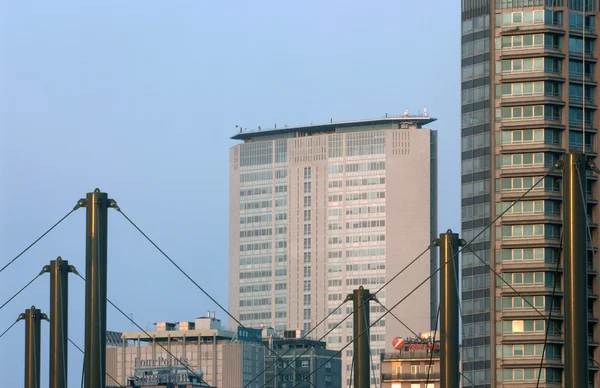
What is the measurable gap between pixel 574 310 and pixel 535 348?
293ft

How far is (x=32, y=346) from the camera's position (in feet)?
263

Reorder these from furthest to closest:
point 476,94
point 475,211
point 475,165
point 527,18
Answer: point 476,94 < point 475,211 < point 475,165 < point 527,18

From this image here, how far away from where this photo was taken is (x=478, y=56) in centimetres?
13912

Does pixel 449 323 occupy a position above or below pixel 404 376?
above

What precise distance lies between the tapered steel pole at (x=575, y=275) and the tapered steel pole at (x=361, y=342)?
23.5 meters

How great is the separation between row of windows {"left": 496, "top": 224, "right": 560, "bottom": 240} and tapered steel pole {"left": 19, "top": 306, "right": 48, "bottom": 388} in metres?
60.4

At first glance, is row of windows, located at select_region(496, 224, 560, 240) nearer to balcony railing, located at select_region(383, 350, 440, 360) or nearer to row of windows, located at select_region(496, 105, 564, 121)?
row of windows, located at select_region(496, 105, 564, 121)

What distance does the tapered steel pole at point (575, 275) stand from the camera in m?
43.2

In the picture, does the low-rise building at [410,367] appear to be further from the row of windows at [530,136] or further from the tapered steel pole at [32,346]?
the tapered steel pole at [32,346]

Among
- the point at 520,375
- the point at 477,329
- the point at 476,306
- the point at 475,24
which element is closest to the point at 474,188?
the point at 476,306

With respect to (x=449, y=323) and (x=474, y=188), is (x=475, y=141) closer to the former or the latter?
(x=474, y=188)

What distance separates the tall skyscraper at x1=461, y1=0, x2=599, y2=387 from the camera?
133000 millimetres

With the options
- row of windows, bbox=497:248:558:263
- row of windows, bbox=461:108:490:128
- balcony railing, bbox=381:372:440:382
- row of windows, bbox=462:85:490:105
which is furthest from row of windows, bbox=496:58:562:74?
balcony railing, bbox=381:372:440:382

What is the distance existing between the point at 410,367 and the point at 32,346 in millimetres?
101186
